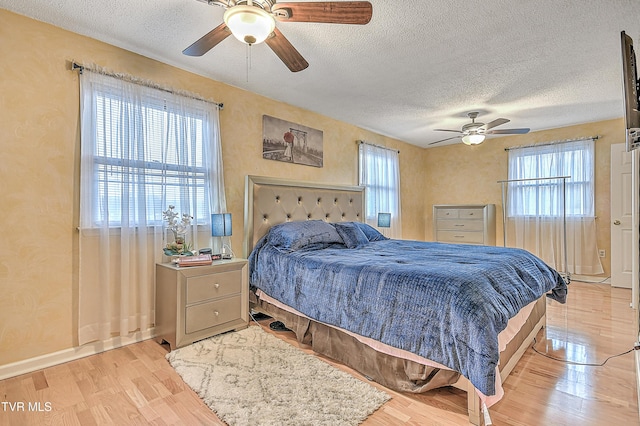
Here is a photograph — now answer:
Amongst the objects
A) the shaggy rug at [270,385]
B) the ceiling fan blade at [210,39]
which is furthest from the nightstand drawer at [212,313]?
the ceiling fan blade at [210,39]

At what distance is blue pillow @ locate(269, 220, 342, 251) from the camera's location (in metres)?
2.71

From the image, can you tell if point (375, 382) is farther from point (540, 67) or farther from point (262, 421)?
point (540, 67)

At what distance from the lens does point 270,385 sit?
1.76 m

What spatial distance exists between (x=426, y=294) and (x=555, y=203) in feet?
13.6

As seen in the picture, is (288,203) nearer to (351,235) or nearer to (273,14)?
(351,235)

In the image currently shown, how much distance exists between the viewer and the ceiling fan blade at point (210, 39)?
166cm

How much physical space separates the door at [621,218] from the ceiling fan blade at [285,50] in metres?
4.41

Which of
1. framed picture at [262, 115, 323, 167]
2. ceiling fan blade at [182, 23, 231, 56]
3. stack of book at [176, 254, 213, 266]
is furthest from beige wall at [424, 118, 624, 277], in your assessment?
ceiling fan blade at [182, 23, 231, 56]

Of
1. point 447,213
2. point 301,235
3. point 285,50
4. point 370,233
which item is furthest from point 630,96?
point 447,213

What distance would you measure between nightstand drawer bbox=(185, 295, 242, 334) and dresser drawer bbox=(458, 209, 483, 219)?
13.0ft

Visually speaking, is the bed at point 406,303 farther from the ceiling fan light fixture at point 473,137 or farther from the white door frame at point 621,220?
the white door frame at point 621,220

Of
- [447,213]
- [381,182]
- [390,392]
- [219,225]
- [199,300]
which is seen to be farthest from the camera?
[447,213]

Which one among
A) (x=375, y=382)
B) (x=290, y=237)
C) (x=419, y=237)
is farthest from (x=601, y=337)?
(x=419, y=237)

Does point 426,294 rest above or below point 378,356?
above
